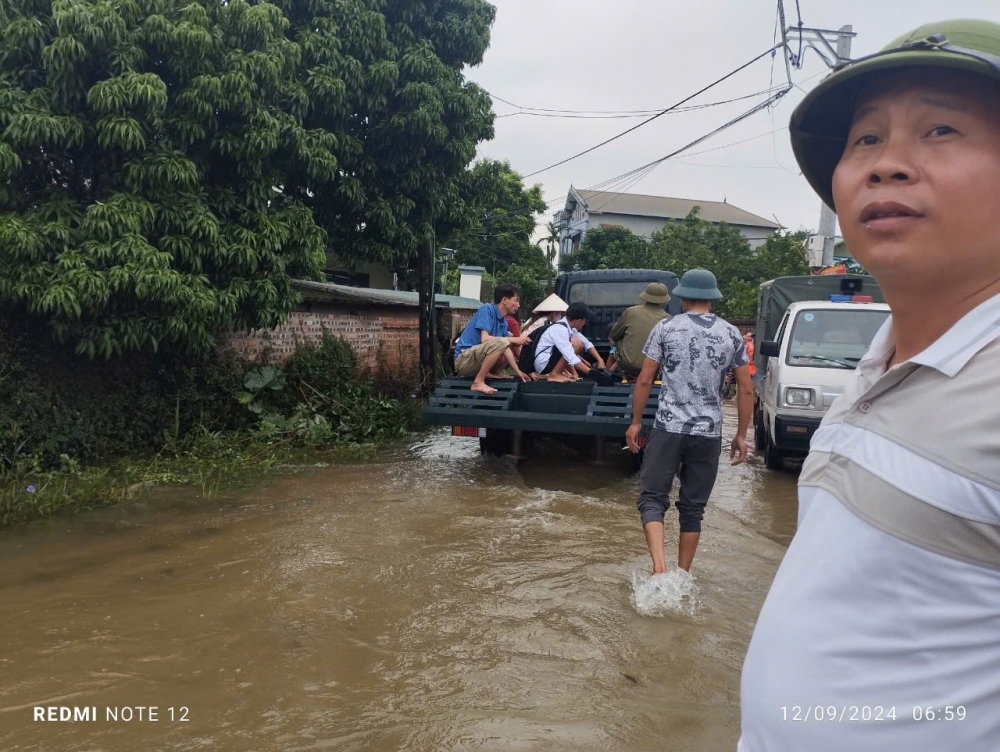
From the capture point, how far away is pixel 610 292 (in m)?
10.2

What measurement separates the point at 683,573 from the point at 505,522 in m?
1.89

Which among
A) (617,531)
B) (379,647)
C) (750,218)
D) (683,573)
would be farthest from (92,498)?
(750,218)

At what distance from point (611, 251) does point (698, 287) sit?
28.4 meters

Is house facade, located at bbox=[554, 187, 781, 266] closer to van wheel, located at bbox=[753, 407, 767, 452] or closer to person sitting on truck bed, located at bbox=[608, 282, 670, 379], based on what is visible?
van wheel, located at bbox=[753, 407, 767, 452]

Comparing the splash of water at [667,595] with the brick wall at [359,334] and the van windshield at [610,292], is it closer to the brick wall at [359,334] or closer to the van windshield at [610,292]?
the brick wall at [359,334]

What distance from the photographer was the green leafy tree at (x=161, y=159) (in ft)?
20.4

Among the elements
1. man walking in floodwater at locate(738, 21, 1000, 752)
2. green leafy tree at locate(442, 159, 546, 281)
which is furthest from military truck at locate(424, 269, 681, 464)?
green leafy tree at locate(442, 159, 546, 281)

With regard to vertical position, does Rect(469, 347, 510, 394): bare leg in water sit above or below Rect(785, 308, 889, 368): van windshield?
below

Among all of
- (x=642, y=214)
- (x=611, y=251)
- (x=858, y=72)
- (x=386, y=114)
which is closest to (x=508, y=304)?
(x=386, y=114)

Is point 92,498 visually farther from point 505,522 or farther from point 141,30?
point 141,30

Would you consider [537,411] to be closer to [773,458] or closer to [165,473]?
[773,458]

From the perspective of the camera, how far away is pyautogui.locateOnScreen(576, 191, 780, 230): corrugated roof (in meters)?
42.0

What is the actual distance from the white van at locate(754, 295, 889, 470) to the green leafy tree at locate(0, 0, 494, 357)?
4.95 meters

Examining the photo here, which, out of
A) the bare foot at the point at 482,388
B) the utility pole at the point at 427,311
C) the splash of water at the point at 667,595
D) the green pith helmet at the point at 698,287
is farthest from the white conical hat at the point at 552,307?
the utility pole at the point at 427,311
